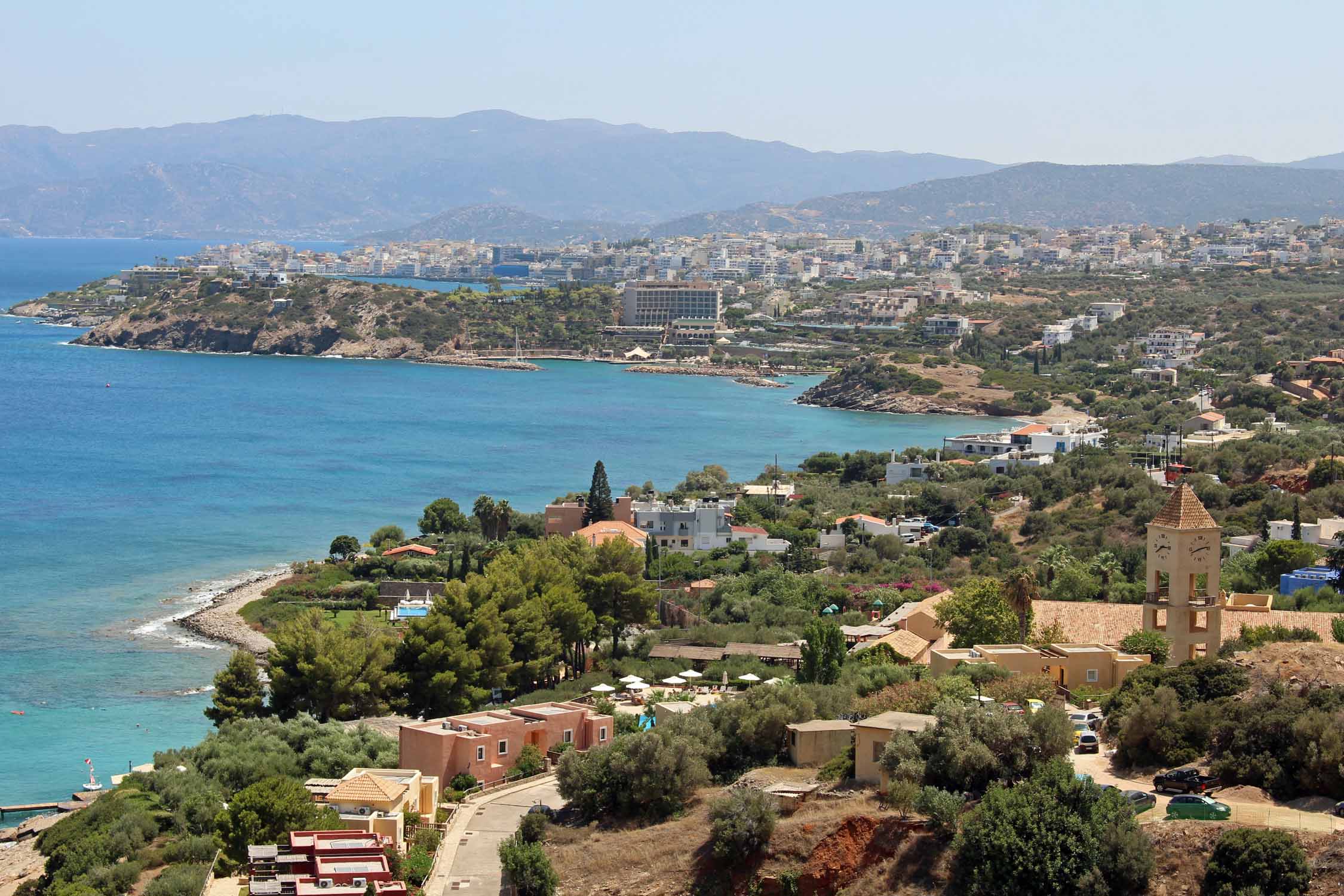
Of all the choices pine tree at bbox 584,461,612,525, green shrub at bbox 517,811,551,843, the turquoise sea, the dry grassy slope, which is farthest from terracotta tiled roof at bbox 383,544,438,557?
the dry grassy slope

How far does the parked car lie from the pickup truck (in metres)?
0.32

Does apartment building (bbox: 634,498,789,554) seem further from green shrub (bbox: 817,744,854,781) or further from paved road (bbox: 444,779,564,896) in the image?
green shrub (bbox: 817,744,854,781)

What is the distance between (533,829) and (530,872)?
101 centimetres

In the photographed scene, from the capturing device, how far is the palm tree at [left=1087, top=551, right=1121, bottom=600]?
82.5 ft

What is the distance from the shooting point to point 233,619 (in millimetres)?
29703

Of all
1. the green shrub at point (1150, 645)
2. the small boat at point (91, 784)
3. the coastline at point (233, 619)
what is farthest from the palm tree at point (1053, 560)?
the small boat at point (91, 784)

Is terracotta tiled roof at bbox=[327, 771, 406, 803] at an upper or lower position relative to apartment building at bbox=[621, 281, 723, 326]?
lower

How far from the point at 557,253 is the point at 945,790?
173215mm

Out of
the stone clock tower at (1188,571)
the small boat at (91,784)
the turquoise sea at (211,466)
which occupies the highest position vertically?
the stone clock tower at (1188,571)

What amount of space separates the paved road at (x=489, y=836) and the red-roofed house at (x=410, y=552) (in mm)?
19164

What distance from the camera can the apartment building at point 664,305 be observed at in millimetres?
107562

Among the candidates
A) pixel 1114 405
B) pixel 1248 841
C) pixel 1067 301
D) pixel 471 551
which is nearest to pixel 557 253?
pixel 1067 301

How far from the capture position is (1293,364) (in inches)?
2283

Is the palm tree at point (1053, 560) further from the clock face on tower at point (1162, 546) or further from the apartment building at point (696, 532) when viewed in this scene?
the clock face on tower at point (1162, 546)
